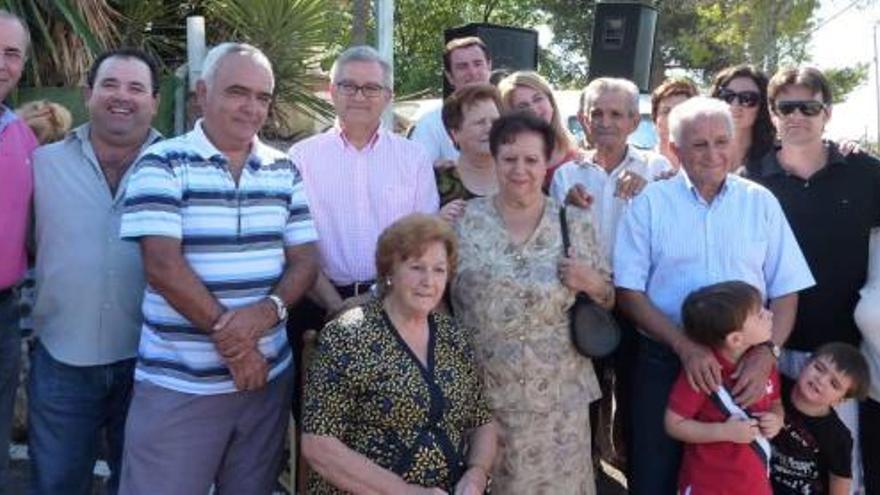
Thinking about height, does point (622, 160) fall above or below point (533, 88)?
below

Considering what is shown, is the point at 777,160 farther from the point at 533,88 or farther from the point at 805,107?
the point at 533,88

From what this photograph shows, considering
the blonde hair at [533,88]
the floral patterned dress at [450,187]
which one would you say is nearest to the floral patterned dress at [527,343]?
the floral patterned dress at [450,187]

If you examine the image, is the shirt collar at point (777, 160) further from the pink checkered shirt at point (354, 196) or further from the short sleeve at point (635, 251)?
the pink checkered shirt at point (354, 196)

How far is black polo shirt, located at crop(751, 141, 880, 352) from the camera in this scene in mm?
3744

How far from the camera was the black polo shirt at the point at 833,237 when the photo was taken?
374cm

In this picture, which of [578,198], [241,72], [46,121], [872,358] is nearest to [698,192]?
[578,198]

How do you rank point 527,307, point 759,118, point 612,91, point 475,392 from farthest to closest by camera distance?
point 759,118 → point 612,91 → point 527,307 → point 475,392

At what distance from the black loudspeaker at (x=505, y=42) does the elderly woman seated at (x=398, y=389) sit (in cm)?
586

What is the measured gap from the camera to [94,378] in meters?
3.37

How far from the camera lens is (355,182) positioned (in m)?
3.77

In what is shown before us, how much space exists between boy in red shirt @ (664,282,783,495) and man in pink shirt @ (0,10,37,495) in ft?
7.85

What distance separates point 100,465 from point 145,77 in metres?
2.57

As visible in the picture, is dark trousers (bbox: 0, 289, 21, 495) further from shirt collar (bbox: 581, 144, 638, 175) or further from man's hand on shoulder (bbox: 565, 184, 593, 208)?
shirt collar (bbox: 581, 144, 638, 175)

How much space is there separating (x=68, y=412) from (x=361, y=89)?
1629mm
